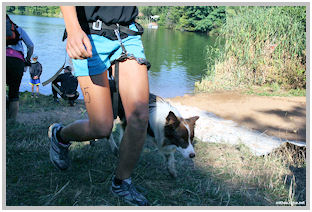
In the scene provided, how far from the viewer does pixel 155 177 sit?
301cm

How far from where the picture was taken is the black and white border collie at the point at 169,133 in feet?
10.7

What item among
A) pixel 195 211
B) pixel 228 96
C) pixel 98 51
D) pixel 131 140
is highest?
pixel 98 51

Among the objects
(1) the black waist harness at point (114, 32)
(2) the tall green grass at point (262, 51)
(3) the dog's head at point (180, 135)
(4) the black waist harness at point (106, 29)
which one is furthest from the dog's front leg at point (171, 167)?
(2) the tall green grass at point (262, 51)

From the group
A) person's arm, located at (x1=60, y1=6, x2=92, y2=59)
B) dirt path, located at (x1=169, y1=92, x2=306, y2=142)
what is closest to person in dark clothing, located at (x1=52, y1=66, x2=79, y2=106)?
dirt path, located at (x1=169, y1=92, x2=306, y2=142)

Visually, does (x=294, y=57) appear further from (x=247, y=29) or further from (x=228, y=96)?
(x=228, y=96)

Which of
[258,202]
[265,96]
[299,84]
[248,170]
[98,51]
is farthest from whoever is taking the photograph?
[299,84]

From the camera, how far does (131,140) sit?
7.52 feet

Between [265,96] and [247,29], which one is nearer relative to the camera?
[265,96]

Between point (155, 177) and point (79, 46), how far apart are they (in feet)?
5.42

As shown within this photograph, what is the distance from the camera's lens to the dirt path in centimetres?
573

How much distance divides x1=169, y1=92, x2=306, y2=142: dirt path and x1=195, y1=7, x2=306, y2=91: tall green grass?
168 cm

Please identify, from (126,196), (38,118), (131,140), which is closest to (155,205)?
(126,196)

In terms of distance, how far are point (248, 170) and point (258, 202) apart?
0.68 m

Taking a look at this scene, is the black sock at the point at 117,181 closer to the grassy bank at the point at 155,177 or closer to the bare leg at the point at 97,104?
the grassy bank at the point at 155,177
